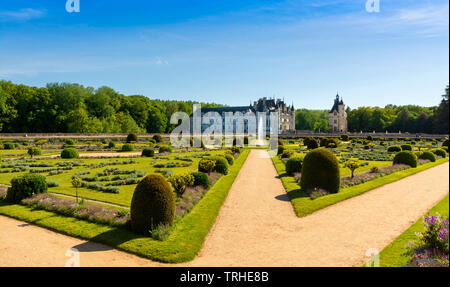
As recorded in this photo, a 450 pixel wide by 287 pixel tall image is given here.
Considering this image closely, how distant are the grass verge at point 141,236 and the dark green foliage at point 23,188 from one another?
40cm

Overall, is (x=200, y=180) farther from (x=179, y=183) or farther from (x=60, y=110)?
(x=60, y=110)

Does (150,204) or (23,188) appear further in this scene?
(23,188)

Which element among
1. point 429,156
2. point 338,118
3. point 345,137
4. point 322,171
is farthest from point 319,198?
point 338,118

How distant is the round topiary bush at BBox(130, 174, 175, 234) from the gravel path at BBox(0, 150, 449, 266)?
1194 millimetres

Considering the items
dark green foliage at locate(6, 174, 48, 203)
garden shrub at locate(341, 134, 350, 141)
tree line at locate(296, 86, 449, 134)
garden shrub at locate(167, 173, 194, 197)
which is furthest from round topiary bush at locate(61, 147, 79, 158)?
tree line at locate(296, 86, 449, 134)

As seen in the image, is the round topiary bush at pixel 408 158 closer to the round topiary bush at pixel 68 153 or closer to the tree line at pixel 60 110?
the round topiary bush at pixel 68 153

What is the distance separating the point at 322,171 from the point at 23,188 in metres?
13.5

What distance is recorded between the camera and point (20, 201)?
12547 mm

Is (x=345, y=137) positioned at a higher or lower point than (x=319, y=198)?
higher

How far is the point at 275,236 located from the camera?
9.17 m

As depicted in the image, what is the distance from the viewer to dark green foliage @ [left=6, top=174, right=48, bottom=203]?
12594mm

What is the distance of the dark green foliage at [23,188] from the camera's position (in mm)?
12594
